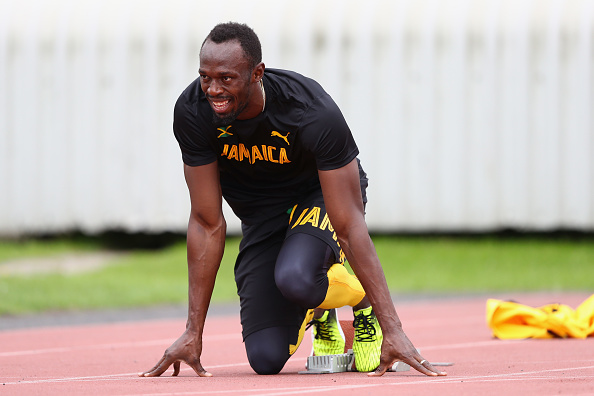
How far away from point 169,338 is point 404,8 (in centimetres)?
859

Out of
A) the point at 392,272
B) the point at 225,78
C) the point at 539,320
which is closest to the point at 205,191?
the point at 225,78

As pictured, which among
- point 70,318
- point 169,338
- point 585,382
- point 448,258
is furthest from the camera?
point 448,258

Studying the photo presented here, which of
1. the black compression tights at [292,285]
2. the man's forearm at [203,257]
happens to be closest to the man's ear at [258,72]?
the man's forearm at [203,257]

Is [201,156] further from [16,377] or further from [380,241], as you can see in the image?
[380,241]

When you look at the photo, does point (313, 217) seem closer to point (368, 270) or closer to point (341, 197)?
point (341, 197)

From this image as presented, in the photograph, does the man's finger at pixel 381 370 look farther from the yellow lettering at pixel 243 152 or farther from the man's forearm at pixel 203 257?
the yellow lettering at pixel 243 152

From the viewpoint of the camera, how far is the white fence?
49.0 ft

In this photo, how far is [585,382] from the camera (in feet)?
14.8

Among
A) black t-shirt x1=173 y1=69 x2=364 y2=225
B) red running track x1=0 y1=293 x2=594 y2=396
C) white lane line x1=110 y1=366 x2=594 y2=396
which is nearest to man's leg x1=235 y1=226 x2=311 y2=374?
red running track x1=0 y1=293 x2=594 y2=396

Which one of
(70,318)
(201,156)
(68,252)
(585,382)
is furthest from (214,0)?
(585,382)

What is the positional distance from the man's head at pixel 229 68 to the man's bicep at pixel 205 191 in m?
0.36

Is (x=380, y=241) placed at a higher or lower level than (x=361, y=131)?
lower

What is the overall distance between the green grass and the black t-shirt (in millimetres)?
5734

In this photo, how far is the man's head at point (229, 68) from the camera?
469 centimetres
